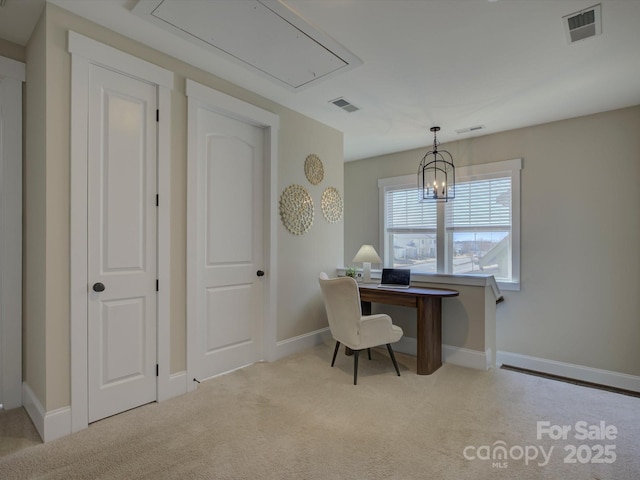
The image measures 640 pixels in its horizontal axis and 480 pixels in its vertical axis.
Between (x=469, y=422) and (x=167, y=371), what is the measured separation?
2.18 m

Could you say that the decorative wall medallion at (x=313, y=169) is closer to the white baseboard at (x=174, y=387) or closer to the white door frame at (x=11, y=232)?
the white baseboard at (x=174, y=387)

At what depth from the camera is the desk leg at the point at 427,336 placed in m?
3.06

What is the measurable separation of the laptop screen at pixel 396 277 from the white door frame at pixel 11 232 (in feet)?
10.2

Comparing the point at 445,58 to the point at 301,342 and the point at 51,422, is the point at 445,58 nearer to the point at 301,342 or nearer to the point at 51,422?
the point at 301,342

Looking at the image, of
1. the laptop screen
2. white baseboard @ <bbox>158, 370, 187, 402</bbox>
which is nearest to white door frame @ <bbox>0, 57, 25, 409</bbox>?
white baseboard @ <bbox>158, 370, 187, 402</bbox>

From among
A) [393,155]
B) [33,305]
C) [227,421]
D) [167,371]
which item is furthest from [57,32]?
[393,155]

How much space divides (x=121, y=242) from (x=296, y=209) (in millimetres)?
1774

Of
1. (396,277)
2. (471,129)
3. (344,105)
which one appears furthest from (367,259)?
Answer: (471,129)

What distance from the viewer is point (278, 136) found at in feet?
11.5

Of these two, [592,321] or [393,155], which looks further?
[393,155]

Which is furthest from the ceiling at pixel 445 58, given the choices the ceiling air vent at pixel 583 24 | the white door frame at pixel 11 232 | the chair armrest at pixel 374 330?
the chair armrest at pixel 374 330

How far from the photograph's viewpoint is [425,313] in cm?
307

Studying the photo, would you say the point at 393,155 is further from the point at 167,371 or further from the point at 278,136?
the point at 167,371

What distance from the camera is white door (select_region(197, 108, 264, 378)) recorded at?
2.92 meters
